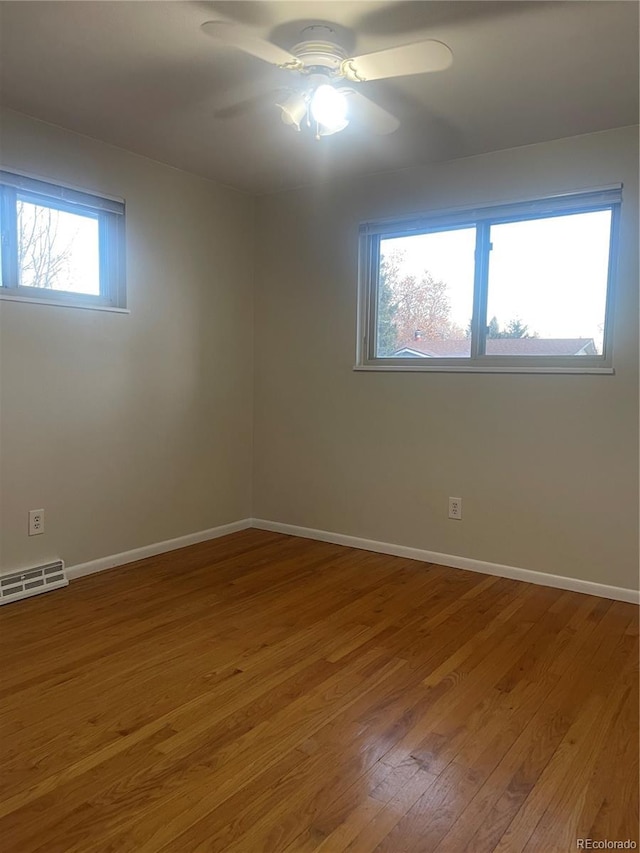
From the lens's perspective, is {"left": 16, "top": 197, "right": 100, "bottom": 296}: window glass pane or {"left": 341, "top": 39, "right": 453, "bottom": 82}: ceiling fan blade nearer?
{"left": 341, "top": 39, "right": 453, "bottom": 82}: ceiling fan blade

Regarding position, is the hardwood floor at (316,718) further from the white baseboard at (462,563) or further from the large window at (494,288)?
the large window at (494,288)

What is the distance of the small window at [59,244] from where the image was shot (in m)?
2.91

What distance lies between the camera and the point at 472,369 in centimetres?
340

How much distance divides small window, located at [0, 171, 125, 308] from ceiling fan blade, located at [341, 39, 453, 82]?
Result: 1713mm

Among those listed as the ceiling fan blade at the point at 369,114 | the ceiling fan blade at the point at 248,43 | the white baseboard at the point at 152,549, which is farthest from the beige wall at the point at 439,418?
the ceiling fan blade at the point at 248,43

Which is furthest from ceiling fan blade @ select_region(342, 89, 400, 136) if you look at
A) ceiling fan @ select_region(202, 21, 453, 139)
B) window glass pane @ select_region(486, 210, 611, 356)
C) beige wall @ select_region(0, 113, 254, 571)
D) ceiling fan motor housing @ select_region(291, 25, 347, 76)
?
beige wall @ select_region(0, 113, 254, 571)

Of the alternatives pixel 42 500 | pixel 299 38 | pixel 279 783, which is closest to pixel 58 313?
pixel 42 500

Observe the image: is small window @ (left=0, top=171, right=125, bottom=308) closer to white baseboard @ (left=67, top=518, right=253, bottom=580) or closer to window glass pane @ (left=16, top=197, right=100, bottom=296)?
window glass pane @ (left=16, top=197, right=100, bottom=296)

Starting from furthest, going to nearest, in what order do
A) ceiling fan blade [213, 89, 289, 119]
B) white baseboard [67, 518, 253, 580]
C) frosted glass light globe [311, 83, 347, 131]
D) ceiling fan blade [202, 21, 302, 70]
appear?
white baseboard [67, 518, 253, 580]
ceiling fan blade [213, 89, 289, 119]
frosted glass light globe [311, 83, 347, 131]
ceiling fan blade [202, 21, 302, 70]

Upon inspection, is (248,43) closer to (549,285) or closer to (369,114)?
(369,114)

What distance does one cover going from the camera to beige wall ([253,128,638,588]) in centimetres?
301

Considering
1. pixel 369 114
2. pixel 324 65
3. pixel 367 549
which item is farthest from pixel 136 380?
pixel 324 65

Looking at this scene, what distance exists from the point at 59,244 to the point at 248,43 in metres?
1.68

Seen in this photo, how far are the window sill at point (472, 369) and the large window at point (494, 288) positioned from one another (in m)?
0.01
